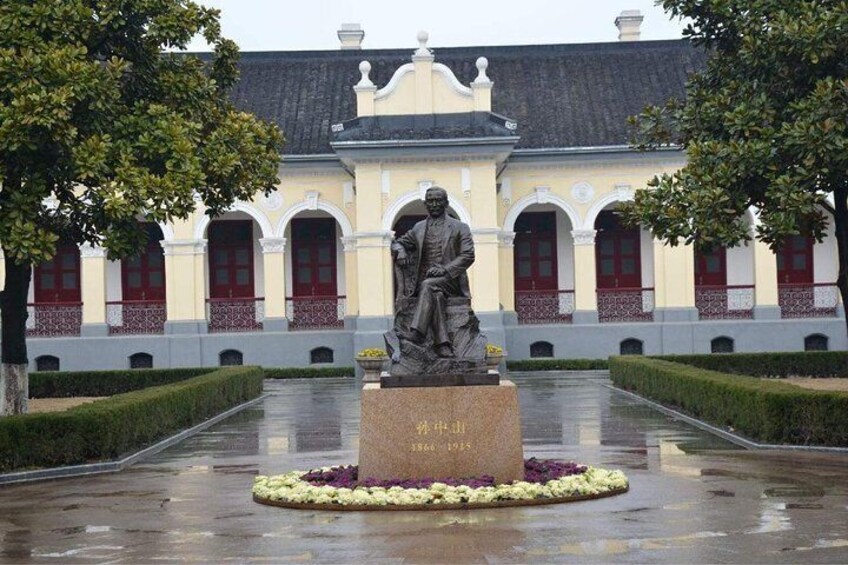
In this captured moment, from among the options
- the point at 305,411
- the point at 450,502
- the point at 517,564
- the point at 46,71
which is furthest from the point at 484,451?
the point at 305,411

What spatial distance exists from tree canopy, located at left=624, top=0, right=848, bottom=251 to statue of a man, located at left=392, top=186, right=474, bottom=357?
7044mm

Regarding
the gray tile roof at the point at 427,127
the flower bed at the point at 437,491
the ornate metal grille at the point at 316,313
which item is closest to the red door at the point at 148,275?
the ornate metal grille at the point at 316,313

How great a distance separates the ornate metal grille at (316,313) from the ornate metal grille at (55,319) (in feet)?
18.9

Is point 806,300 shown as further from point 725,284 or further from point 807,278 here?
point 725,284

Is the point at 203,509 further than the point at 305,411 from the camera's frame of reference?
No

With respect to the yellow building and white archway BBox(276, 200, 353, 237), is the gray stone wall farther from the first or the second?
white archway BBox(276, 200, 353, 237)

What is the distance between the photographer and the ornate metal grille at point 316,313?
42.2 metres

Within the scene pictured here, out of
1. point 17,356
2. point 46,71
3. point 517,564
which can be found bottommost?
point 517,564

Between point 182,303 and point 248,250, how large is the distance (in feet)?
12.6

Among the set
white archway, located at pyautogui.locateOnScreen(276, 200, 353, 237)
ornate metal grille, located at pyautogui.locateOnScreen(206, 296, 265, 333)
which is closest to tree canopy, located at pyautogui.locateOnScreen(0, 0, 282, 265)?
white archway, located at pyautogui.locateOnScreen(276, 200, 353, 237)

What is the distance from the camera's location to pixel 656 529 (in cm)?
1268

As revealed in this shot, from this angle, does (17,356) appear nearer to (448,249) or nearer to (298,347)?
(448,249)

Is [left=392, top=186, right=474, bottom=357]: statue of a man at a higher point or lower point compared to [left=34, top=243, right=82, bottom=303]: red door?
lower

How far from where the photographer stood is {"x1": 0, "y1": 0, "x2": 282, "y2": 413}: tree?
20.5 metres
